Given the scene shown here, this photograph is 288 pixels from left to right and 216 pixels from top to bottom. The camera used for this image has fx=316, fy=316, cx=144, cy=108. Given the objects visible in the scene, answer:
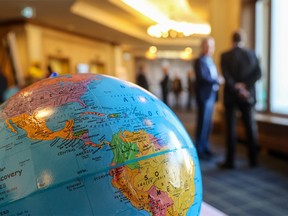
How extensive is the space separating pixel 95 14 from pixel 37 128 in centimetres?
911

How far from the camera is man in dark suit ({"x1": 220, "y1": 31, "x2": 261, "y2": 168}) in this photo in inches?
150

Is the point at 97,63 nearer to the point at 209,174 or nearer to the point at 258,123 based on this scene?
the point at 258,123

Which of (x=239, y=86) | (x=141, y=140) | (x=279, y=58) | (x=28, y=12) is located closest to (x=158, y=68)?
(x=28, y=12)

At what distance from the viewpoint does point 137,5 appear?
936cm

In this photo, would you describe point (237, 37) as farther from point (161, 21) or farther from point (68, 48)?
point (68, 48)

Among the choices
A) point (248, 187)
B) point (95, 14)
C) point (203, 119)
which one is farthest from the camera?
point (95, 14)

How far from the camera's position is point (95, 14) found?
30.8 ft

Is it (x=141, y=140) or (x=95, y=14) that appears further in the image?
(x=95, y=14)

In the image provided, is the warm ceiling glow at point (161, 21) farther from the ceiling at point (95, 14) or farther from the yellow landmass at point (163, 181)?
the yellow landmass at point (163, 181)

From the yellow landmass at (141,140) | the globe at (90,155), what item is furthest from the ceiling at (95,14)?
the yellow landmass at (141,140)

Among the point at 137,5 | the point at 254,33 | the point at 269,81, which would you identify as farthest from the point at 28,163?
the point at 137,5

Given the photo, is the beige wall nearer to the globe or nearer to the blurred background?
the blurred background

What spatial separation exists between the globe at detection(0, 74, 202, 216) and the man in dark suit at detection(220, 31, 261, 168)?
301 centimetres

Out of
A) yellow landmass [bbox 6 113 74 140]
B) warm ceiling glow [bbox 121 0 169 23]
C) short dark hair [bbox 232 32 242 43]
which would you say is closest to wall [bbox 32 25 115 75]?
warm ceiling glow [bbox 121 0 169 23]
